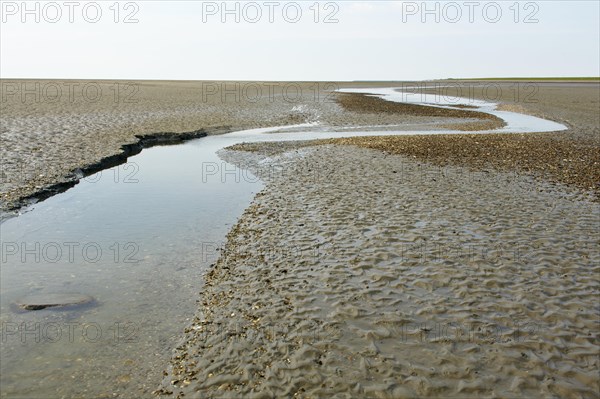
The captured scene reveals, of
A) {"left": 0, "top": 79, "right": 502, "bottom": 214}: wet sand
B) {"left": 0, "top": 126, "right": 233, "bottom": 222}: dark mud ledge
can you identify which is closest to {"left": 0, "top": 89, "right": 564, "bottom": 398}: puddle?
{"left": 0, "top": 126, "right": 233, "bottom": 222}: dark mud ledge

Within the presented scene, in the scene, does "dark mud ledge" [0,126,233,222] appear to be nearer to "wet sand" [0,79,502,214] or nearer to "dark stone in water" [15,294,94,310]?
"wet sand" [0,79,502,214]

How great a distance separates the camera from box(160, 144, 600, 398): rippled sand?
788 cm

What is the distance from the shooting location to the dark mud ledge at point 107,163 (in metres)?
17.4

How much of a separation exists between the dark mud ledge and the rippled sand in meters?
8.52

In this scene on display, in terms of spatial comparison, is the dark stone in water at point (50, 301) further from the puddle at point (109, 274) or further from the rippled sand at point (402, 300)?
the rippled sand at point (402, 300)

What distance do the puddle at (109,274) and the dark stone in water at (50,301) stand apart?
149 millimetres

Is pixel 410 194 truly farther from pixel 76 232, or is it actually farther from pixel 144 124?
pixel 144 124

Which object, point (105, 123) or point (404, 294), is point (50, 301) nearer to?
point (404, 294)

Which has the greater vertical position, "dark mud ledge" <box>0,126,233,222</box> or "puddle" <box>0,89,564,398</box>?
"dark mud ledge" <box>0,126,233,222</box>

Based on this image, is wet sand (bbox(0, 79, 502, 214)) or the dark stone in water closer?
the dark stone in water

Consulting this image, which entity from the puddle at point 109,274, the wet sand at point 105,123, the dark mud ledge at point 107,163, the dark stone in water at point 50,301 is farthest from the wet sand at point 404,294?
the wet sand at point 105,123

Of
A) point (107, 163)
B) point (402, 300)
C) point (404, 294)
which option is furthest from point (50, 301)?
point (107, 163)

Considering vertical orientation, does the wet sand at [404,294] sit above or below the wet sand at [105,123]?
below

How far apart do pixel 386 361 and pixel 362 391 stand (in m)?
0.97
